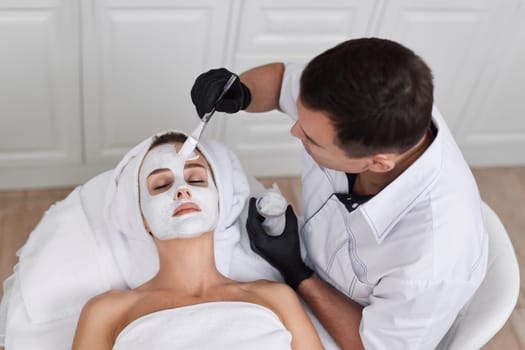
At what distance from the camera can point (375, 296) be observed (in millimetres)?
1565

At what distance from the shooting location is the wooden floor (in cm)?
238

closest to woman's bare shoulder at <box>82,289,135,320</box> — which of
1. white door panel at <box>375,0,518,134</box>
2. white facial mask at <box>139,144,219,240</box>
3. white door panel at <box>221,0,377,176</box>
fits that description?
white facial mask at <box>139,144,219,240</box>

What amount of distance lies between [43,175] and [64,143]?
0.69ft

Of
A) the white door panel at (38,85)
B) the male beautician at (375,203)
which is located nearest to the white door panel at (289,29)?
the male beautician at (375,203)

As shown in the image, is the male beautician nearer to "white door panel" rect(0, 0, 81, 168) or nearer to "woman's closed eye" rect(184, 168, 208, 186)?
"woman's closed eye" rect(184, 168, 208, 186)

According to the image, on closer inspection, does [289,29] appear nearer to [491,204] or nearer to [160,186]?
[160,186]

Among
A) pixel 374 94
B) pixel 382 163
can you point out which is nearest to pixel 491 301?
pixel 382 163

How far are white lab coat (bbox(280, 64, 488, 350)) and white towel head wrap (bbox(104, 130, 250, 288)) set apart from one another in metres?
0.36

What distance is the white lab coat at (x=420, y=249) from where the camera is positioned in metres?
1.44

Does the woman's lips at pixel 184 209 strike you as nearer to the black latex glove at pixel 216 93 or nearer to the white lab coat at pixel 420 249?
the black latex glove at pixel 216 93

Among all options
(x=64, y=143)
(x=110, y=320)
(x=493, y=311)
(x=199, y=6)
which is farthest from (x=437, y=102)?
(x=110, y=320)

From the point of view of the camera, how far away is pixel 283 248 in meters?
1.75

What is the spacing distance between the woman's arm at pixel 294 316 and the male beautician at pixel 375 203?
0.06m

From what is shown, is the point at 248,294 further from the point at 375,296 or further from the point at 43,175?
the point at 43,175
